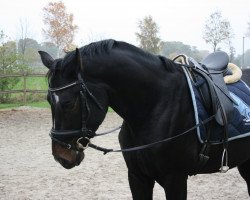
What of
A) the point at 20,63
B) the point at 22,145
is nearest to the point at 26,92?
the point at 20,63

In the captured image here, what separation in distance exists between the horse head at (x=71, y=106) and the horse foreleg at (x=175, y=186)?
0.67 metres

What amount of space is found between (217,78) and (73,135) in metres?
1.37

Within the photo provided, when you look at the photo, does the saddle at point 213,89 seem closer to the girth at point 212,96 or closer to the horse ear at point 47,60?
the girth at point 212,96

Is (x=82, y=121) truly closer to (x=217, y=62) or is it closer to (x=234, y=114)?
(x=234, y=114)

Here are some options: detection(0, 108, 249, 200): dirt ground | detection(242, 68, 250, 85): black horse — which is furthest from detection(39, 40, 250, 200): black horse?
detection(0, 108, 249, 200): dirt ground

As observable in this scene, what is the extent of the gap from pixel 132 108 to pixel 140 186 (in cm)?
65

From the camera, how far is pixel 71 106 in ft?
7.44

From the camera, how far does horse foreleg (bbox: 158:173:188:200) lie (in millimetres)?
2576

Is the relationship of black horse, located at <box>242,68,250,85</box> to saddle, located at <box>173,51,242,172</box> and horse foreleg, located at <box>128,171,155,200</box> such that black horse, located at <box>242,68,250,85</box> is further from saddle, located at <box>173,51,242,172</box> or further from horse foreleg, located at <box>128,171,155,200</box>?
horse foreleg, located at <box>128,171,155,200</box>

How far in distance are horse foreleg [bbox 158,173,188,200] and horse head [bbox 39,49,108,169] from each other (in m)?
0.67

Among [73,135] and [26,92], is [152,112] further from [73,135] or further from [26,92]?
[26,92]

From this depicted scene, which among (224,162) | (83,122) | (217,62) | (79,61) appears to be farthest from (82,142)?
(217,62)

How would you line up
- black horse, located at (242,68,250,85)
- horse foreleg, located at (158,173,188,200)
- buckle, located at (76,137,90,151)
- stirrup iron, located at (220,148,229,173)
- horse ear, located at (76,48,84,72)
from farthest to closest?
black horse, located at (242,68,250,85) < stirrup iron, located at (220,148,229,173) < horse foreleg, located at (158,173,188,200) < buckle, located at (76,137,90,151) < horse ear, located at (76,48,84,72)

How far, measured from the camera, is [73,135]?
2.29 meters
